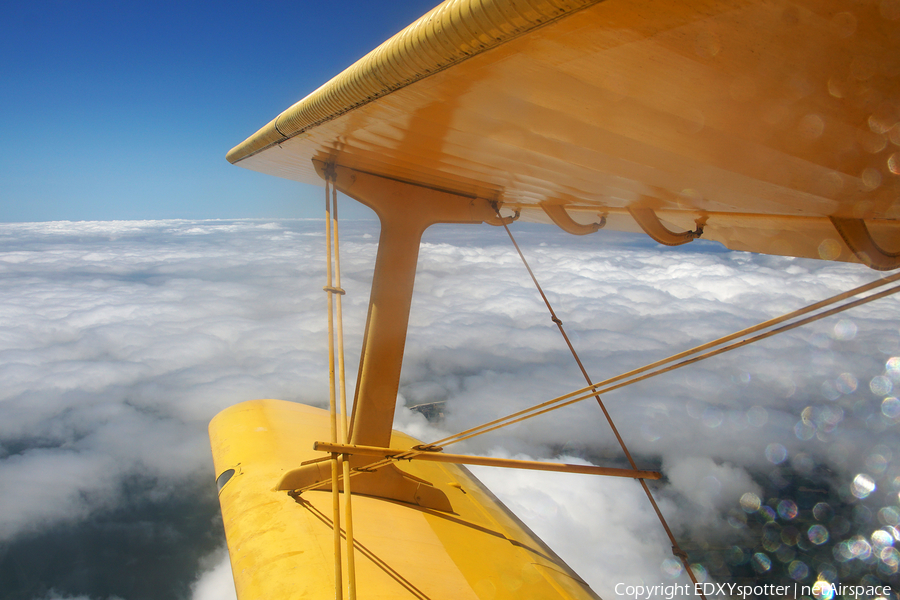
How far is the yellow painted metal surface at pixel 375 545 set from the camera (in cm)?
516

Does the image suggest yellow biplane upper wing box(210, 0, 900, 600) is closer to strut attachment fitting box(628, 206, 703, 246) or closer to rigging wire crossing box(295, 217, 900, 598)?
strut attachment fitting box(628, 206, 703, 246)

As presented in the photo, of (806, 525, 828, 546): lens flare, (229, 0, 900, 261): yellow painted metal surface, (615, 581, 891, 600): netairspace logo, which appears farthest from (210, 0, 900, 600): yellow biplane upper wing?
(806, 525, 828, 546): lens flare

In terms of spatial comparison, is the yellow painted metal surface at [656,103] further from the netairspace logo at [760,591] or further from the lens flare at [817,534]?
the lens flare at [817,534]

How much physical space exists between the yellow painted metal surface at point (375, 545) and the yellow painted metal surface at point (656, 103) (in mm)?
5086

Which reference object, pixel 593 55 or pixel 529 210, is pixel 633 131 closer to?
pixel 593 55

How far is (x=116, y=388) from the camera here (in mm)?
147250

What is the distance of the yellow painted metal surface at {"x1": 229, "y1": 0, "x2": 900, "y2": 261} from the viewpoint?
4.84 feet

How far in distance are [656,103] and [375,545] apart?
6022 mm

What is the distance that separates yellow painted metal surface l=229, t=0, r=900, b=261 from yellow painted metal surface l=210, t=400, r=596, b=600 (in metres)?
5.09

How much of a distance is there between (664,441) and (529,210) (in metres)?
162

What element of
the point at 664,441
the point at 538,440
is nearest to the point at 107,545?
the point at 538,440

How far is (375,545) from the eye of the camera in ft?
18.5

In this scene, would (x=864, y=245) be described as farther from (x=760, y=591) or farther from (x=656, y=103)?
(x=760, y=591)

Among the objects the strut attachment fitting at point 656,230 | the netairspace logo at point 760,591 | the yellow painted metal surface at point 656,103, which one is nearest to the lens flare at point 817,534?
the netairspace logo at point 760,591
